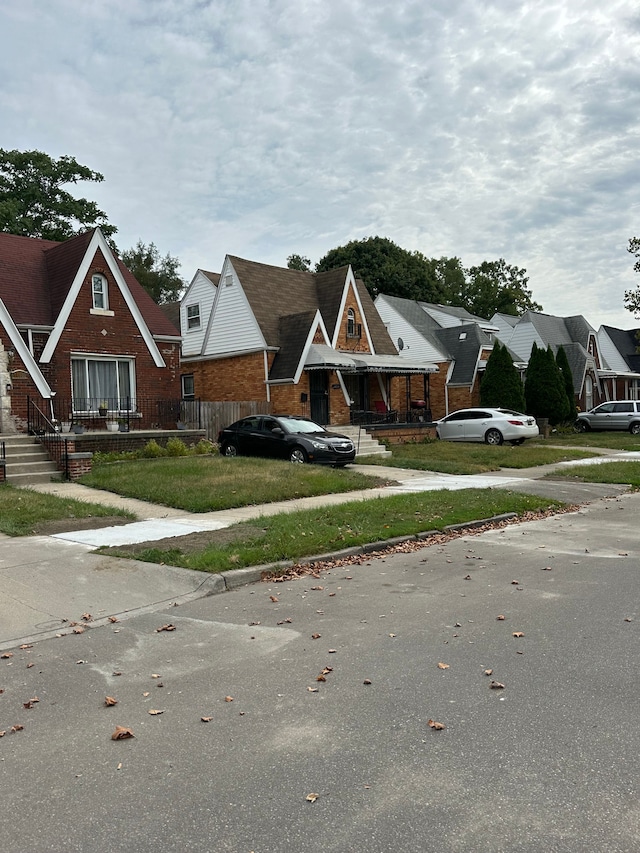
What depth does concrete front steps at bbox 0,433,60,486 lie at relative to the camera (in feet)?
53.4

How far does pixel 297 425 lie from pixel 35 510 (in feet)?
32.3

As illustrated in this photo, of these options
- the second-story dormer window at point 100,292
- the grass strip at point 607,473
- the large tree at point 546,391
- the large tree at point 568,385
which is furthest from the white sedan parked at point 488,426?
the second-story dormer window at point 100,292

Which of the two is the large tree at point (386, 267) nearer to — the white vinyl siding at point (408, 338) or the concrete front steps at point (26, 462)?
the white vinyl siding at point (408, 338)

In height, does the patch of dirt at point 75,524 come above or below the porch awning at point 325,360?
below

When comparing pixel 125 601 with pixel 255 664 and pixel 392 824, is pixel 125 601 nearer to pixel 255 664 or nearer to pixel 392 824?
pixel 255 664

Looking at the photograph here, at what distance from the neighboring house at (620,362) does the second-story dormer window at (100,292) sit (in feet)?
127

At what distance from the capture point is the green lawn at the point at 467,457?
68.5 ft

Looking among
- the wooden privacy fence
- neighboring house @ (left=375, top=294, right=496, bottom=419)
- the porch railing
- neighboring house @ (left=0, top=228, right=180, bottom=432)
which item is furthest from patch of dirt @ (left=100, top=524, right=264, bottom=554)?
neighboring house @ (left=375, top=294, right=496, bottom=419)

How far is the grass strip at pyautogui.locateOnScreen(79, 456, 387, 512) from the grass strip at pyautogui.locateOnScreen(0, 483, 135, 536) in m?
1.46

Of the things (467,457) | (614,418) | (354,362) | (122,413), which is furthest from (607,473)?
(614,418)

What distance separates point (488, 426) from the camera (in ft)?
91.5

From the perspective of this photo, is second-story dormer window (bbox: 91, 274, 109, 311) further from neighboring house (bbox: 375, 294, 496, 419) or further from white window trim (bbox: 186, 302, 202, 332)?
neighboring house (bbox: 375, 294, 496, 419)

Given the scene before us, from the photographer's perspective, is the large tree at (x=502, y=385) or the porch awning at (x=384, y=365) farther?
the large tree at (x=502, y=385)

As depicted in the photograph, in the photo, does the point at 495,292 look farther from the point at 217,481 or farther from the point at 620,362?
the point at 217,481
